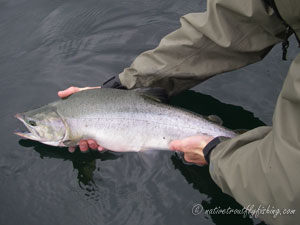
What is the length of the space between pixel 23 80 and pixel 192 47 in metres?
2.56

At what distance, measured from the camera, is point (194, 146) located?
3.34 meters

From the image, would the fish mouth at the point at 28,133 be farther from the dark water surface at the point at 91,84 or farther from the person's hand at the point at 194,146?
the person's hand at the point at 194,146

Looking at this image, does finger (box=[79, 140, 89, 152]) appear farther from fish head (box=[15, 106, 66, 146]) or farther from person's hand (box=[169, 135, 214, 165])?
person's hand (box=[169, 135, 214, 165])

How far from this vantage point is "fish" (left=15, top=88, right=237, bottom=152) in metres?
3.58

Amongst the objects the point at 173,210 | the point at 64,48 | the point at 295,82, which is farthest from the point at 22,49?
the point at 295,82

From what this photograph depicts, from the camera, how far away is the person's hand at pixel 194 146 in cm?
333

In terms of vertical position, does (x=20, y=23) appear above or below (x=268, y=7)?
below

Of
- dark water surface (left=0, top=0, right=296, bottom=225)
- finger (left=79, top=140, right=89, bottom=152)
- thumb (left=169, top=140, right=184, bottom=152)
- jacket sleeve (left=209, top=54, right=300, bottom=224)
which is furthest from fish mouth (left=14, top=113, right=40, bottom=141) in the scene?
jacket sleeve (left=209, top=54, right=300, bottom=224)

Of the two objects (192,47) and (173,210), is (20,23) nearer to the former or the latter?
(192,47)

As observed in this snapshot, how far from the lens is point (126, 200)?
11.6ft

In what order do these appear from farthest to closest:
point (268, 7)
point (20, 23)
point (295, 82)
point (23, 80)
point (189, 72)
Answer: point (20, 23) < point (23, 80) < point (189, 72) < point (268, 7) < point (295, 82)

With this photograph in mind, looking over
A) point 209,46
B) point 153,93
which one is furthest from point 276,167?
point 153,93

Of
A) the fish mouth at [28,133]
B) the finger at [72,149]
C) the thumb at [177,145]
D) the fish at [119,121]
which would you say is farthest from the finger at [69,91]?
the thumb at [177,145]

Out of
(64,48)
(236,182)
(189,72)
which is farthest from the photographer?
(64,48)
